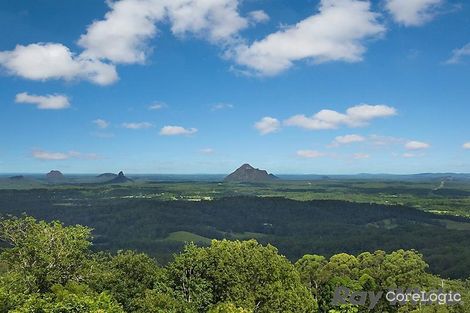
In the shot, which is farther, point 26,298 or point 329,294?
→ point 329,294

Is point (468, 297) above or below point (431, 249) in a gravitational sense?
above

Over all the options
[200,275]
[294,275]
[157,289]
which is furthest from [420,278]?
[157,289]

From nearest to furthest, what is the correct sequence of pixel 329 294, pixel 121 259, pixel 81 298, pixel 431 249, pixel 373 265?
pixel 81 298 < pixel 121 259 < pixel 329 294 < pixel 373 265 < pixel 431 249

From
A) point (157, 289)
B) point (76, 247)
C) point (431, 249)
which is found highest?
point (76, 247)

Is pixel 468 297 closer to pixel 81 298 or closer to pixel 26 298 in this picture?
pixel 81 298

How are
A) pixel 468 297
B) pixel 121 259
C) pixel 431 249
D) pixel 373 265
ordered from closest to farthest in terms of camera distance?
pixel 121 259
pixel 468 297
pixel 373 265
pixel 431 249

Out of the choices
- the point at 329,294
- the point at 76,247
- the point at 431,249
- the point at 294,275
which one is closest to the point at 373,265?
the point at 329,294

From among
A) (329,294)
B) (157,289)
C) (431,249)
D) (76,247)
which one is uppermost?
(76,247)

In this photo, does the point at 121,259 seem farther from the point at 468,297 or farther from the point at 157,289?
the point at 468,297

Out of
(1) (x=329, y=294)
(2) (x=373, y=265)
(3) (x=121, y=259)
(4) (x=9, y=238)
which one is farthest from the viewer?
(2) (x=373, y=265)
